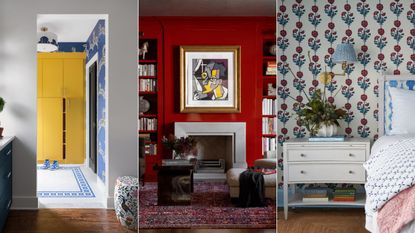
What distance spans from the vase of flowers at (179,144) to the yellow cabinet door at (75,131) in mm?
5651

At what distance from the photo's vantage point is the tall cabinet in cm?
798

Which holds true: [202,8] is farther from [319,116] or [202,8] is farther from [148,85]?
[319,116]

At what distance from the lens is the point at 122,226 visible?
3791 millimetres

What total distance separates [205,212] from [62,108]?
18.2 ft

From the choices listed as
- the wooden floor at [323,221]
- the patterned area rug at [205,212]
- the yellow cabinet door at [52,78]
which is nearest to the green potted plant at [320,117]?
the wooden floor at [323,221]

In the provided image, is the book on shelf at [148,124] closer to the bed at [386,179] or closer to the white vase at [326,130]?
the bed at [386,179]

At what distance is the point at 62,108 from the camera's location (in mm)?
8055

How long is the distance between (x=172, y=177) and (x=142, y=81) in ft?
1.70

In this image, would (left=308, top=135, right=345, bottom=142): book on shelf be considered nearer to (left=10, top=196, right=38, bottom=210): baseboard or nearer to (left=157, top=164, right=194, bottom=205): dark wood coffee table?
(left=157, top=164, right=194, bottom=205): dark wood coffee table

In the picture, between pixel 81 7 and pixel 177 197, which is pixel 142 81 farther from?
pixel 81 7

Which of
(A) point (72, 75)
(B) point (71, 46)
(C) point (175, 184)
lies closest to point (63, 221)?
(C) point (175, 184)

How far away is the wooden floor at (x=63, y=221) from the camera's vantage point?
383cm

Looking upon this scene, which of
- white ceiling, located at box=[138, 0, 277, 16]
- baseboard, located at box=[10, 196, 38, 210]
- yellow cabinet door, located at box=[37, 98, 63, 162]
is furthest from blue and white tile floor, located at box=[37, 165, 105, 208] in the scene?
white ceiling, located at box=[138, 0, 277, 16]

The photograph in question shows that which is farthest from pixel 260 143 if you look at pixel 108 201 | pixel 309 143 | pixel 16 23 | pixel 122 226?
pixel 16 23
